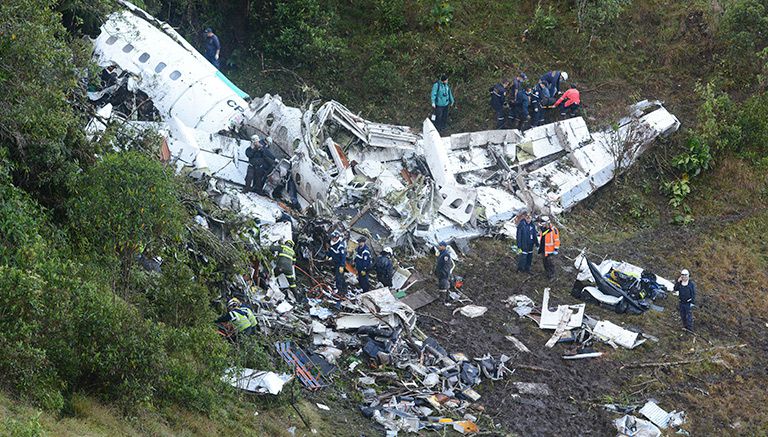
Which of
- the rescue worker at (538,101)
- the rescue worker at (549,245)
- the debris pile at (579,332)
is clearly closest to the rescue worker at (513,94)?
the rescue worker at (538,101)

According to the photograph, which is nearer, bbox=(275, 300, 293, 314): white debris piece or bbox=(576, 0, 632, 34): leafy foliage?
bbox=(275, 300, 293, 314): white debris piece

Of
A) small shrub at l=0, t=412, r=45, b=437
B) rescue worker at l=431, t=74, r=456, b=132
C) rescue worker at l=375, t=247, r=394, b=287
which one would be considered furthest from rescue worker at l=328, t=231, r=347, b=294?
small shrub at l=0, t=412, r=45, b=437

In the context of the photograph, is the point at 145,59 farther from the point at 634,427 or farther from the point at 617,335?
the point at 634,427

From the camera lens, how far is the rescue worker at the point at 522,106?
24.0 meters

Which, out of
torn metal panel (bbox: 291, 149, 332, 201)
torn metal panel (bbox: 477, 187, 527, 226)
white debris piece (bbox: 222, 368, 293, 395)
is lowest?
torn metal panel (bbox: 477, 187, 527, 226)

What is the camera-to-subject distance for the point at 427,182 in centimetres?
2109

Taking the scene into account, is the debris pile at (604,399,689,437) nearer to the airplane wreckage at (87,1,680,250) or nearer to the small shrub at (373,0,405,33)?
the airplane wreckage at (87,1,680,250)

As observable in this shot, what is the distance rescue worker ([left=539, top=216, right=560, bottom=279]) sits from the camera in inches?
766

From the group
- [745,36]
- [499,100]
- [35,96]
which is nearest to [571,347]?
[499,100]

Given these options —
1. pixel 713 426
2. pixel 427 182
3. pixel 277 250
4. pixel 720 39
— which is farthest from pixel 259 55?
pixel 713 426

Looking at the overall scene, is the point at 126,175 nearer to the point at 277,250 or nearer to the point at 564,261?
the point at 277,250

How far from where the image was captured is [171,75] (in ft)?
70.1

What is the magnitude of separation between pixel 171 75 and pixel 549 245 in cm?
903

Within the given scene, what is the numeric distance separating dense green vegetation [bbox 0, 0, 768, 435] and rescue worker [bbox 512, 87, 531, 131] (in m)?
1.01
